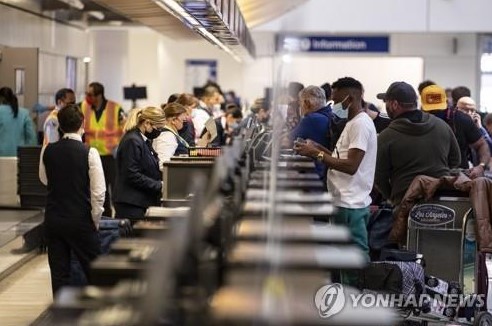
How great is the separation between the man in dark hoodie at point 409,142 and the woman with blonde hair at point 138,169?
1.67 meters

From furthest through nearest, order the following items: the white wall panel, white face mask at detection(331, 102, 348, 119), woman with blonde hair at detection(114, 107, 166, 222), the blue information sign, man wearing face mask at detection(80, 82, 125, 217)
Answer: the blue information sign < the white wall panel < man wearing face mask at detection(80, 82, 125, 217) < white face mask at detection(331, 102, 348, 119) < woman with blonde hair at detection(114, 107, 166, 222)

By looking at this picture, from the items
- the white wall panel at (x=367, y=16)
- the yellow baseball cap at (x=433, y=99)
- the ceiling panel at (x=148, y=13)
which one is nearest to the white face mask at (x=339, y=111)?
the yellow baseball cap at (x=433, y=99)

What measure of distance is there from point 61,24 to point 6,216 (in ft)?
17.3

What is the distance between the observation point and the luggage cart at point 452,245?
7195 millimetres

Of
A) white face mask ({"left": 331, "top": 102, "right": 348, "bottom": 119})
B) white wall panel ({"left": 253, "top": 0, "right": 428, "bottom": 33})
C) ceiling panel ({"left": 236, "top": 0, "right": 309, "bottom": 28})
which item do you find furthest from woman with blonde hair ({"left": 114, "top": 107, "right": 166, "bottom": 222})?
white wall panel ({"left": 253, "top": 0, "right": 428, "bottom": 33})

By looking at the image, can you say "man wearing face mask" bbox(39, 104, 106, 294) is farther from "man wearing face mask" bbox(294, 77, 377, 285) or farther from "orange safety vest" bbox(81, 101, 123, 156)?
"orange safety vest" bbox(81, 101, 123, 156)

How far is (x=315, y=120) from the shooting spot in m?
7.91

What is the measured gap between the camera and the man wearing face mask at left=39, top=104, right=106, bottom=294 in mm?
6859

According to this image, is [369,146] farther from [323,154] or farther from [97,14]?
[97,14]

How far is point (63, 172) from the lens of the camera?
6.86 meters

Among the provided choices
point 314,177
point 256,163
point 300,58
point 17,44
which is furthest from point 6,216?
point 300,58

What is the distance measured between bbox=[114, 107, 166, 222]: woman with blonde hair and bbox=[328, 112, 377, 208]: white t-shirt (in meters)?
1.53

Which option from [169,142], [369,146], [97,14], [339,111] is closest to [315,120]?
[369,146]

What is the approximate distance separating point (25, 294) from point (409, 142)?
3.44 meters
